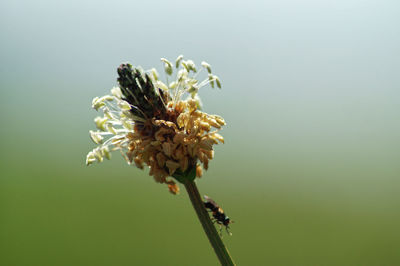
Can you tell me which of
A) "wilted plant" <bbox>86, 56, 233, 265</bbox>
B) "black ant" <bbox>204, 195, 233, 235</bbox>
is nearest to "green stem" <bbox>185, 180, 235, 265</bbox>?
"wilted plant" <bbox>86, 56, 233, 265</bbox>

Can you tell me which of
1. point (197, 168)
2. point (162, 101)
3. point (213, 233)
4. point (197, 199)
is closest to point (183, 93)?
point (162, 101)

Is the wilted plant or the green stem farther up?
the wilted plant

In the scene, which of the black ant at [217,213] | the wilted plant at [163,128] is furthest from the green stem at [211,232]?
the black ant at [217,213]

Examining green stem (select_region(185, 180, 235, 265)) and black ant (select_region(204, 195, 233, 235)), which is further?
black ant (select_region(204, 195, 233, 235))

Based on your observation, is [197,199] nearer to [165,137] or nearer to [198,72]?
[165,137]

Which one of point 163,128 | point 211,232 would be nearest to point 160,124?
point 163,128

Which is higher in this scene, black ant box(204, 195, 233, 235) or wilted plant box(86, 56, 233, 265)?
wilted plant box(86, 56, 233, 265)

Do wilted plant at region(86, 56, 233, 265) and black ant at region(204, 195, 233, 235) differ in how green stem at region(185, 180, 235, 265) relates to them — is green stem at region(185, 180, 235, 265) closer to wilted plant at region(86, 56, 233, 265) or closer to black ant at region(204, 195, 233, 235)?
Result: wilted plant at region(86, 56, 233, 265)
